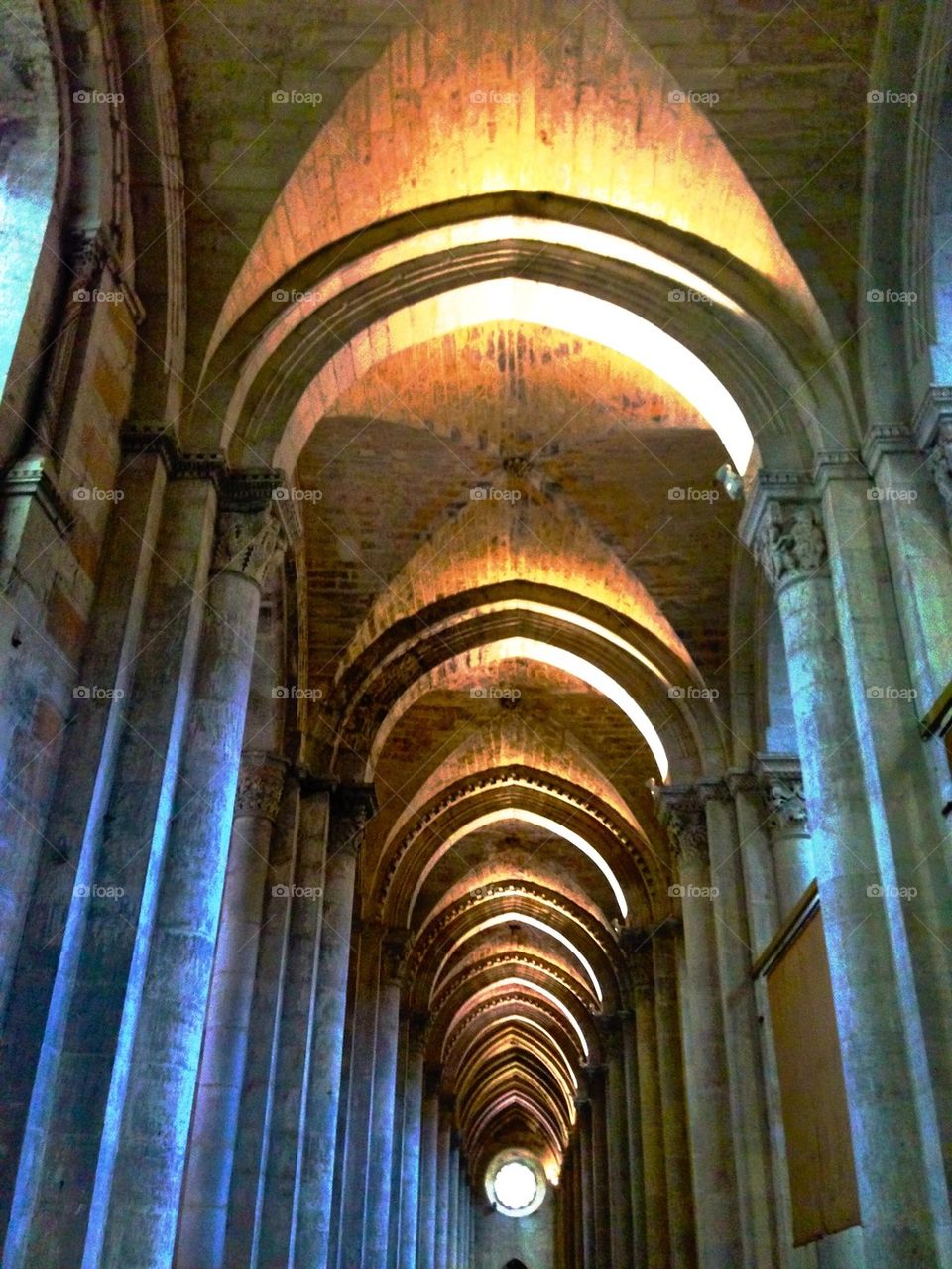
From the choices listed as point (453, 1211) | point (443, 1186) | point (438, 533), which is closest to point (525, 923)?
point (443, 1186)

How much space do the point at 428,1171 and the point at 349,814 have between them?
52.5 feet

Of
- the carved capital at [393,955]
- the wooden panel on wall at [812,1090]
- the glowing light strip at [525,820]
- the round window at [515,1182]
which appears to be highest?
the round window at [515,1182]

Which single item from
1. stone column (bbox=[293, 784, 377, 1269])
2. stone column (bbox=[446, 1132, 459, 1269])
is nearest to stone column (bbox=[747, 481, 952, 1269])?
stone column (bbox=[293, 784, 377, 1269])

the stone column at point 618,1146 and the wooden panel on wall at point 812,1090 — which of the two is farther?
the stone column at point 618,1146

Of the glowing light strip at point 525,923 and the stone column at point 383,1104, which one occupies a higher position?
the glowing light strip at point 525,923

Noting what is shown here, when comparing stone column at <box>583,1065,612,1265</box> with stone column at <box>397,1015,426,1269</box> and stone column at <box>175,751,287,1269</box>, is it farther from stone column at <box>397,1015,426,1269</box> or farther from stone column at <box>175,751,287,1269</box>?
stone column at <box>175,751,287,1269</box>

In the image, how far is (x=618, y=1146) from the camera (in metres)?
20.6

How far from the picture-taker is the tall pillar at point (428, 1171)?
24328mm

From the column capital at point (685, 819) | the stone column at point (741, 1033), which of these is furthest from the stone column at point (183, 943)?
the column capital at point (685, 819)

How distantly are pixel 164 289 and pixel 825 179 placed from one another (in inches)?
183

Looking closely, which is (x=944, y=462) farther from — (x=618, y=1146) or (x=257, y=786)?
(x=618, y=1146)

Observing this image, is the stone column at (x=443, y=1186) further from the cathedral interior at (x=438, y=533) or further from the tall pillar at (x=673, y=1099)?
the cathedral interior at (x=438, y=533)

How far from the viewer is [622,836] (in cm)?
1759

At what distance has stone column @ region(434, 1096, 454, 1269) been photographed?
2755 cm
